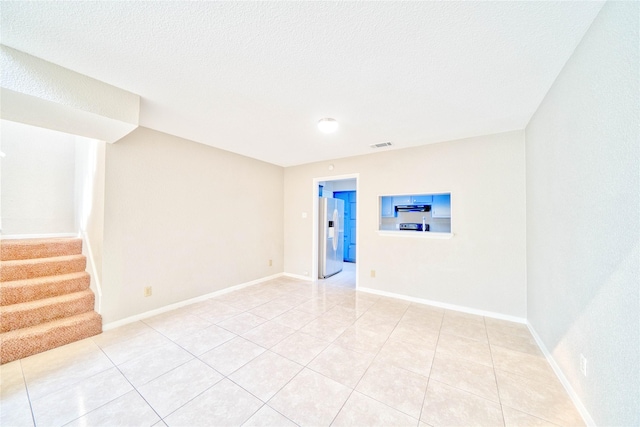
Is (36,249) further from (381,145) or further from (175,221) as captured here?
(381,145)

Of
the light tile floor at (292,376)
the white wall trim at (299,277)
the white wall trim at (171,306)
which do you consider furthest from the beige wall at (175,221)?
the white wall trim at (299,277)

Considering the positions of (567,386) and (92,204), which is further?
(92,204)

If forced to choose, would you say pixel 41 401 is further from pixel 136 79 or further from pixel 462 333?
pixel 462 333

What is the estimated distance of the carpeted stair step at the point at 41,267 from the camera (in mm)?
2516

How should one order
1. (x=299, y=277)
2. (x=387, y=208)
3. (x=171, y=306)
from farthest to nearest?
(x=299, y=277)
(x=387, y=208)
(x=171, y=306)

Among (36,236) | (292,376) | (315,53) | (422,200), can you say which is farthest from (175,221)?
(422,200)

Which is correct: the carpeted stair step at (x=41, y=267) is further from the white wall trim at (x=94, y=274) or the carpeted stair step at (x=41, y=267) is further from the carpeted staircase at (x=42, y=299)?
the white wall trim at (x=94, y=274)

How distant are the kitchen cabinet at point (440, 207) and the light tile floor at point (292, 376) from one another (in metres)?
1.58

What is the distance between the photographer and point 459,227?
126 inches

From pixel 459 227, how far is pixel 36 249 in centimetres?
551

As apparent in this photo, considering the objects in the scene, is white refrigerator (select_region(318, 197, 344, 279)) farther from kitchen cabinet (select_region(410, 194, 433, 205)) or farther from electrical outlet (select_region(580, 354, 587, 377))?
electrical outlet (select_region(580, 354, 587, 377))

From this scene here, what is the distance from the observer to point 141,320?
283 centimetres

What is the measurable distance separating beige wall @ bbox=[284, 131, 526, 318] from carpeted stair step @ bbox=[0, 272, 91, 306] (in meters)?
3.90

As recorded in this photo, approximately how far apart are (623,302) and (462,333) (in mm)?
1733
